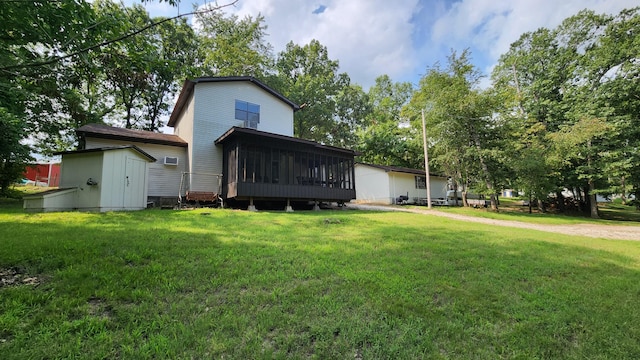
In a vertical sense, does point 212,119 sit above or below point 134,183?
above

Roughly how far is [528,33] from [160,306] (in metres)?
32.6

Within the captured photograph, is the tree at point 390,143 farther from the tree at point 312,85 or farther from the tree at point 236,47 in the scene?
the tree at point 236,47

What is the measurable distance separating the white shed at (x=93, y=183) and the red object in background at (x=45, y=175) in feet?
67.2

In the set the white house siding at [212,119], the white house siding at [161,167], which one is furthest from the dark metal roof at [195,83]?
the white house siding at [161,167]

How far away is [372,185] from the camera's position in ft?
77.5

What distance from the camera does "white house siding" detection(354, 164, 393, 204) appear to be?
22422 millimetres

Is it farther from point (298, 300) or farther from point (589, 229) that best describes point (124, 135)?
point (589, 229)

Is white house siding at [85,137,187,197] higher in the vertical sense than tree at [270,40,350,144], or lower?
lower

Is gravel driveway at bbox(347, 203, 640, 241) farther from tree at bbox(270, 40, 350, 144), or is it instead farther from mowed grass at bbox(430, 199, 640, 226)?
tree at bbox(270, 40, 350, 144)

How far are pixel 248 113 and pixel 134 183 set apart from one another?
7392 mm

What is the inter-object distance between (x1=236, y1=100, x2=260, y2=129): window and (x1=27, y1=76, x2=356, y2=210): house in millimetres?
59

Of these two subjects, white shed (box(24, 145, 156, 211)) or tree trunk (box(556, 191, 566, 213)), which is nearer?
white shed (box(24, 145, 156, 211))

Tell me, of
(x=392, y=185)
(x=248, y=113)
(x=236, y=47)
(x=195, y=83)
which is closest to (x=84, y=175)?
(x=195, y=83)

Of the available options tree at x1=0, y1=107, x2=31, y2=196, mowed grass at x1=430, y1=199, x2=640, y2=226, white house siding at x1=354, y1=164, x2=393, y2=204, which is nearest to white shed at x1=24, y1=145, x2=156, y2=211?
tree at x1=0, y1=107, x2=31, y2=196
